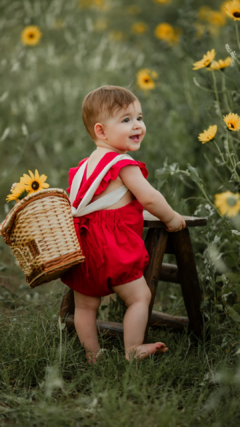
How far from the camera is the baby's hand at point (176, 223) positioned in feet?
6.41

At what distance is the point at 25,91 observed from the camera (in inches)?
197

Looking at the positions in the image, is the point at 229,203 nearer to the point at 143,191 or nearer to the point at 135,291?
the point at 143,191

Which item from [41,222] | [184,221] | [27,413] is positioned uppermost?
[41,222]

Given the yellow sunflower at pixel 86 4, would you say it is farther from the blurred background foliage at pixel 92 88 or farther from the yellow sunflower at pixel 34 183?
the yellow sunflower at pixel 34 183

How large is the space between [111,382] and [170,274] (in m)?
0.68

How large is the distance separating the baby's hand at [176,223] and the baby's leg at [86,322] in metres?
0.47

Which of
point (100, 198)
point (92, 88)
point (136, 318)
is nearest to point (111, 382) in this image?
point (136, 318)

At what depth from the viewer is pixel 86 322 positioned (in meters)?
2.02

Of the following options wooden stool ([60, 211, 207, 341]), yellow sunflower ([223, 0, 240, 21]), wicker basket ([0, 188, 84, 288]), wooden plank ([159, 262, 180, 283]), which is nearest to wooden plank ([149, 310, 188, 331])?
wooden stool ([60, 211, 207, 341])

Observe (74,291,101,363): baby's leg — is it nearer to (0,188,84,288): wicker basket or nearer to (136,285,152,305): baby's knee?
(136,285,152,305): baby's knee

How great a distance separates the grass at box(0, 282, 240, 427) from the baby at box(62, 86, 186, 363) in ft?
0.34

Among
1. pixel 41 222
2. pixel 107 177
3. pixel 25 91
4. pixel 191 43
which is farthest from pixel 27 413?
pixel 25 91

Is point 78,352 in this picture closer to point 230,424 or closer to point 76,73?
point 230,424

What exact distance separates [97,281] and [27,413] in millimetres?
588
